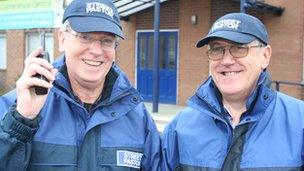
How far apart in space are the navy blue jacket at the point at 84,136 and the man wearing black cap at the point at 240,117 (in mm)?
273

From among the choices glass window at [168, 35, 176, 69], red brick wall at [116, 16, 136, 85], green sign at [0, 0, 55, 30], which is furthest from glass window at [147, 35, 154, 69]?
green sign at [0, 0, 55, 30]

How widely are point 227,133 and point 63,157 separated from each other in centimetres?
89

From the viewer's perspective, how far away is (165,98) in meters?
15.9

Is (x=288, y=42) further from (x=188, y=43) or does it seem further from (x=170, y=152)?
(x=170, y=152)

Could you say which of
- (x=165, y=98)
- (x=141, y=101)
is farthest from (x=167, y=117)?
(x=141, y=101)

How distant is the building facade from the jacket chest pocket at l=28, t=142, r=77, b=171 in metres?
9.86

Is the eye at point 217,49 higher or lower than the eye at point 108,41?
lower

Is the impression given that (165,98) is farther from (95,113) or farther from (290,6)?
(95,113)

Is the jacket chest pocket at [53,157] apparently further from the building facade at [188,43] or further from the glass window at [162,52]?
the glass window at [162,52]

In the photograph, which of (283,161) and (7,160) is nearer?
(7,160)

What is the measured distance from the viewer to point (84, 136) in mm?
2566

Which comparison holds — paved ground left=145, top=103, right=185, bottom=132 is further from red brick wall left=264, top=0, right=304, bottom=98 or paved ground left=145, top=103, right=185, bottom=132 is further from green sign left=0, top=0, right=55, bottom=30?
green sign left=0, top=0, right=55, bottom=30

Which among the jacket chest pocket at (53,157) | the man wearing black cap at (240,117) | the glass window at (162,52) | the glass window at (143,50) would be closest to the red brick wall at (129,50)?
the glass window at (143,50)

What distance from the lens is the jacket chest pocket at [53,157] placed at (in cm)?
249
